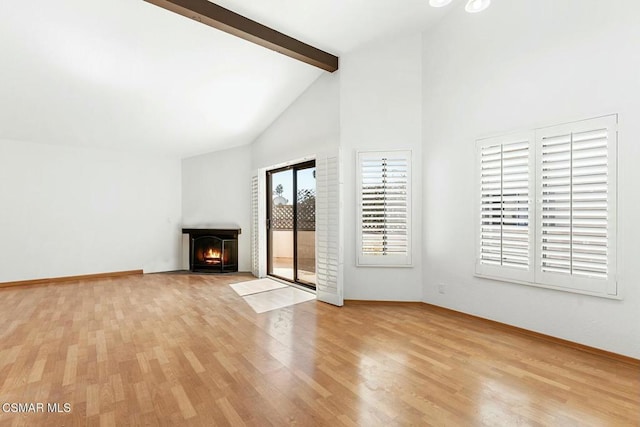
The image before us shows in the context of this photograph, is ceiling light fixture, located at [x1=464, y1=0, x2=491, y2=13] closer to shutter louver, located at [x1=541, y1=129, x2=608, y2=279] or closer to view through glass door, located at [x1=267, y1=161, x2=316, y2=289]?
shutter louver, located at [x1=541, y1=129, x2=608, y2=279]

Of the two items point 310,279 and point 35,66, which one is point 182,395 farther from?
point 35,66

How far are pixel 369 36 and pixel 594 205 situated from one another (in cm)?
317

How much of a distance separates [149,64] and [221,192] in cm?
344

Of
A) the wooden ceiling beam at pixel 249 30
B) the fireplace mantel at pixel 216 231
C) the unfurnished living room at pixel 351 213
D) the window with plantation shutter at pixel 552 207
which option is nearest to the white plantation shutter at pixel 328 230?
the unfurnished living room at pixel 351 213

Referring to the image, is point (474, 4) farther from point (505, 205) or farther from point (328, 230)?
point (328, 230)

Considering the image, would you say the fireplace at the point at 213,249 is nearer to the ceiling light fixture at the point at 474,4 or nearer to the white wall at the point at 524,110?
the white wall at the point at 524,110

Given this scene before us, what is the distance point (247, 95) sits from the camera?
493 cm

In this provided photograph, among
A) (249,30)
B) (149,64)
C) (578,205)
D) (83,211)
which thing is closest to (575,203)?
(578,205)

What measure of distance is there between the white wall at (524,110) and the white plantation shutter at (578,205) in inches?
3.4

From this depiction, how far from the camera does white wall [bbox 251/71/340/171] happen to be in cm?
463

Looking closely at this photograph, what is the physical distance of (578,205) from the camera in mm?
2961

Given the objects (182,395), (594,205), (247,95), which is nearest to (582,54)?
(594,205)

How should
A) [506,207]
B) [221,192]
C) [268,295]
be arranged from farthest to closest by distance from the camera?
1. [221,192]
2. [268,295]
3. [506,207]

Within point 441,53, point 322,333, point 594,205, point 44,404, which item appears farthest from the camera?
point 441,53
